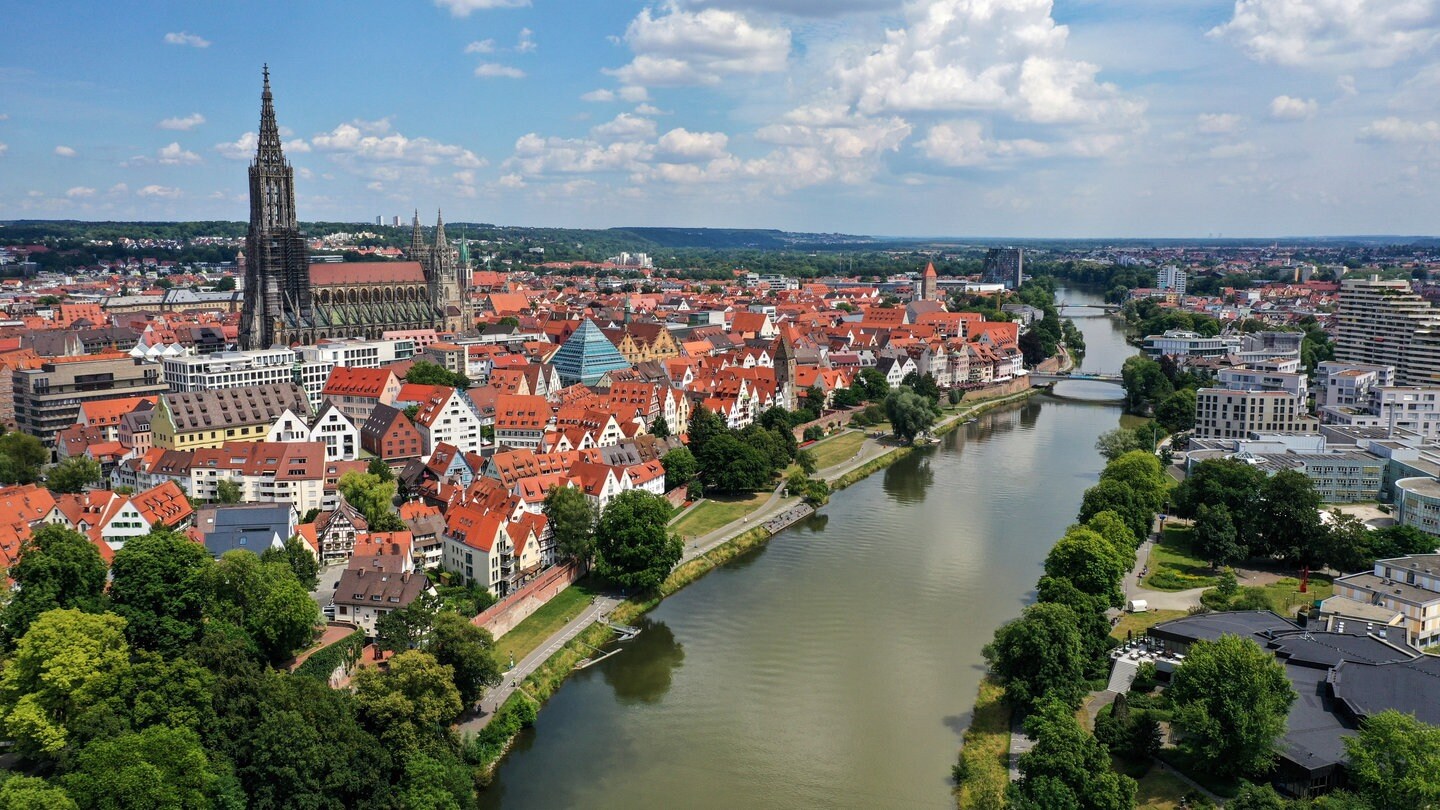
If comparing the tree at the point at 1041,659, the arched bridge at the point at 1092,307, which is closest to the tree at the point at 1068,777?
the tree at the point at 1041,659

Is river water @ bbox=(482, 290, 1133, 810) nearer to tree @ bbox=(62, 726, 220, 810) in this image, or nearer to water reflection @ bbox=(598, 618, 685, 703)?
water reflection @ bbox=(598, 618, 685, 703)

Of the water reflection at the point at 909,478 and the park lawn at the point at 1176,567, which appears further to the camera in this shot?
the water reflection at the point at 909,478

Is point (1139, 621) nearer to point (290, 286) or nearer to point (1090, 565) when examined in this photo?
point (1090, 565)

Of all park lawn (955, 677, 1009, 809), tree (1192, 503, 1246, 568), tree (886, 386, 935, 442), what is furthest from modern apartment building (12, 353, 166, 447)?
tree (1192, 503, 1246, 568)

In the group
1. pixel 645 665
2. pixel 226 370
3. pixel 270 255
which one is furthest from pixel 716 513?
pixel 270 255

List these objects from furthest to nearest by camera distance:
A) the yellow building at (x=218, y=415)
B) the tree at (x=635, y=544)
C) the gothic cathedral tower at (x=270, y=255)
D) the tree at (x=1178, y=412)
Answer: the gothic cathedral tower at (x=270, y=255) → the tree at (x=1178, y=412) → the yellow building at (x=218, y=415) → the tree at (x=635, y=544)

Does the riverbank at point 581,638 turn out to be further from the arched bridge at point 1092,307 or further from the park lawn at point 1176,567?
the arched bridge at point 1092,307

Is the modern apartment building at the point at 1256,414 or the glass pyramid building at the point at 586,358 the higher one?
the glass pyramid building at the point at 586,358
